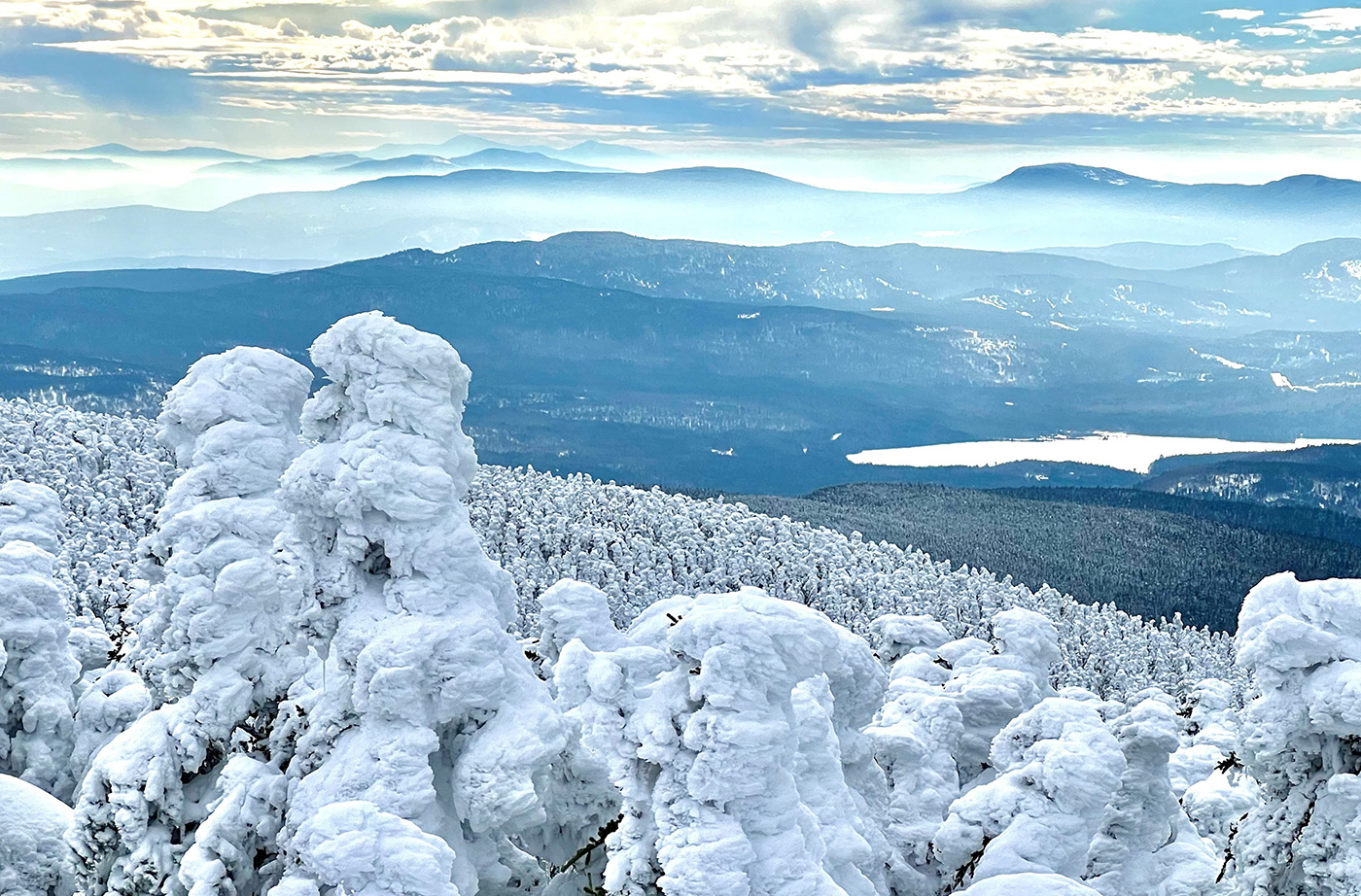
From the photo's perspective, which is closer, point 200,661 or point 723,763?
point 723,763

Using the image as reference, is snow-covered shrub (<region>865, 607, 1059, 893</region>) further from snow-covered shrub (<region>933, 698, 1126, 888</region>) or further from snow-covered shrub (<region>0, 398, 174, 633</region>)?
snow-covered shrub (<region>0, 398, 174, 633</region>)

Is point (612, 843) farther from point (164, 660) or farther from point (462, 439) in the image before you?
point (164, 660)

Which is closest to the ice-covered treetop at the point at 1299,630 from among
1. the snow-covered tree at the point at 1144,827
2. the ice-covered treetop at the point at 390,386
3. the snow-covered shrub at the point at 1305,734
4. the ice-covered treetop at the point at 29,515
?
the snow-covered shrub at the point at 1305,734

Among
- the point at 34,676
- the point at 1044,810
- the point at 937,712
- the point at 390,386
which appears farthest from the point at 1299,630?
the point at 34,676

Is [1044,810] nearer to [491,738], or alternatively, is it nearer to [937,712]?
[937,712]

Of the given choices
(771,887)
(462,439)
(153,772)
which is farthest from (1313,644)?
(153,772)

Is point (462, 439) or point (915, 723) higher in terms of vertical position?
point (462, 439)

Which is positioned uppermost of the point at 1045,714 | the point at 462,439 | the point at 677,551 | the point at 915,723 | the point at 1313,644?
the point at 462,439

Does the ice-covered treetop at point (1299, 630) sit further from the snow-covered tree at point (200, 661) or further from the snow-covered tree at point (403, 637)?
the snow-covered tree at point (200, 661)
